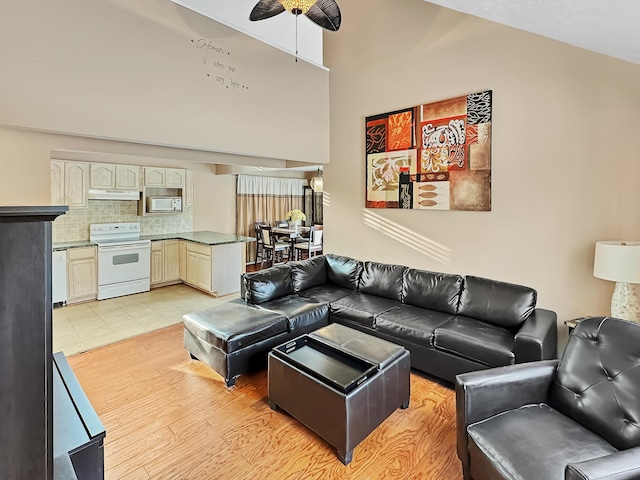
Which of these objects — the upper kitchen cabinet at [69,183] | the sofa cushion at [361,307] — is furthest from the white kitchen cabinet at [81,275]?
the sofa cushion at [361,307]

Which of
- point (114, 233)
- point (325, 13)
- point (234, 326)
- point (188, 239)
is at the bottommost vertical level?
point (234, 326)

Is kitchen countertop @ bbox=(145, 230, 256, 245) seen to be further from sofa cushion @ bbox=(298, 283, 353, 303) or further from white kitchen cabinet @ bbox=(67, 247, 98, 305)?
sofa cushion @ bbox=(298, 283, 353, 303)

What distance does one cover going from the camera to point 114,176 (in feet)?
17.9

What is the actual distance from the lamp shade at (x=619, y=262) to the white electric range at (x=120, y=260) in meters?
5.97

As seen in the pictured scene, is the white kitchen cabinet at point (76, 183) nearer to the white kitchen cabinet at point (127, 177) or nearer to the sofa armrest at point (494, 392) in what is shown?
the white kitchen cabinet at point (127, 177)

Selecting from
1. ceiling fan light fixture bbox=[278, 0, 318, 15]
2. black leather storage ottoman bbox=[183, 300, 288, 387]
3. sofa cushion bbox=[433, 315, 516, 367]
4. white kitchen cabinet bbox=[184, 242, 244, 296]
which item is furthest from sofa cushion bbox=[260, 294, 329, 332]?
ceiling fan light fixture bbox=[278, 0, 318, 15]

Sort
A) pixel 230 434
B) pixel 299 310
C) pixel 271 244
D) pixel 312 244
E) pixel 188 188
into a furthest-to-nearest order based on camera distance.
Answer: pixel 271 244 → pixel 312 244 → pixel 188 188 → pixel 299 310 → pixel 230 434

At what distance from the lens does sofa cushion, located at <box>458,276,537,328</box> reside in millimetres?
2947

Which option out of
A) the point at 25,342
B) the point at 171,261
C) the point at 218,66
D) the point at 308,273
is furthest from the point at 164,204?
the point at 25,342

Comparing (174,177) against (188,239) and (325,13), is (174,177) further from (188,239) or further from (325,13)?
(325,13)

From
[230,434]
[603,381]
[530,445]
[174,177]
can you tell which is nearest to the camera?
[530,445]

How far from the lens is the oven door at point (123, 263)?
5180mm

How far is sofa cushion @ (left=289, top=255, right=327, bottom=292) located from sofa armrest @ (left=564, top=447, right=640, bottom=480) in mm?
3171

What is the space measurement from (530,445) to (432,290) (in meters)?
2.02
